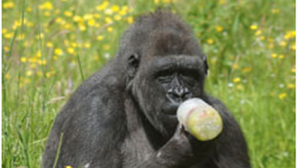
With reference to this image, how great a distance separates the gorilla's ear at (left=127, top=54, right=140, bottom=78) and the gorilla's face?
0.08m

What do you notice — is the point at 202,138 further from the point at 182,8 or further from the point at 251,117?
the point at 182,8

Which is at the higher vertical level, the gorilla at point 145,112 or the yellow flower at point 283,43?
the gorilla at point 145,112

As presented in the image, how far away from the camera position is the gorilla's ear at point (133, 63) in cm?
669

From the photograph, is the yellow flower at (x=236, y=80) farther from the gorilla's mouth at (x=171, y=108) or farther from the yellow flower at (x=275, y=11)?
the gorilla's mouth at (x=171, y=108)

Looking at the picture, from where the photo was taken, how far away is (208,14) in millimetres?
10766

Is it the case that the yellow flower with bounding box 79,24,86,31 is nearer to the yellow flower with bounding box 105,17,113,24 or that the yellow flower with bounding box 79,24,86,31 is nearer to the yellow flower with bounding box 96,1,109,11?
the yellow flower with bounding box 105,17,113,24

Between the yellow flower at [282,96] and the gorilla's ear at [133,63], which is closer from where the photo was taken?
the gorilla's ear at [133,63]

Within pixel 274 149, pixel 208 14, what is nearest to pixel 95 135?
pixel 274 149

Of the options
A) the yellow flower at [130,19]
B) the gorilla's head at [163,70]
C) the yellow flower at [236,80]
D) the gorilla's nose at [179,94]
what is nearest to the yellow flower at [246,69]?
the yellow flower at [236,80]

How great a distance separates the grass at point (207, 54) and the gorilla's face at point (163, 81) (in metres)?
0.94

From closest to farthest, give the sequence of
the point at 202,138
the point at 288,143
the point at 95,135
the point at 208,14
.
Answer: the point at 202,138 → the point at 95,135 → the point at 288,143 → the point at 208,14

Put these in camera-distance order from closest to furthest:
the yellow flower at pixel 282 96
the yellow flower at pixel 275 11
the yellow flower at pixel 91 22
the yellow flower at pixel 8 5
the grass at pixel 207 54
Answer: the grass at pixel 207 54 → the yellow flower at pixel 282 96 → the yellow flower at pixel 91 22 → the yellow flower at pixel 275 11 → the yellow flower at pixel 8 5

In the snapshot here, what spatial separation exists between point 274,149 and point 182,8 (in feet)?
11.7

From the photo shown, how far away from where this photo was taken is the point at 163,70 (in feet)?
21.3
